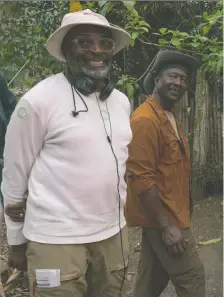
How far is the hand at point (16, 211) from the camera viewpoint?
248cm

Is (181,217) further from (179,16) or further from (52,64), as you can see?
(179,16)

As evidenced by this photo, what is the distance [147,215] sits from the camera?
10.3 feet

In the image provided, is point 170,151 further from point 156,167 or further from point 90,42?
point 90,42

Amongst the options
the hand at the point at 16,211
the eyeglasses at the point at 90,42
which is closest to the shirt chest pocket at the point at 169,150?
the eyeglasses at the point at 90,42

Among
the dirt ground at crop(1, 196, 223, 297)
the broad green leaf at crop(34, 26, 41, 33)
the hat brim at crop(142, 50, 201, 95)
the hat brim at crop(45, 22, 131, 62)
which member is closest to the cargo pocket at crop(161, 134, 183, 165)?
the hat brim at crop(142, 50, 201, 95)

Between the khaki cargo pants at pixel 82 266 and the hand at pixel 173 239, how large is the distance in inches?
16.4

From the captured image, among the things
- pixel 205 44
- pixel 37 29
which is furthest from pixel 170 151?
pixel 37 29

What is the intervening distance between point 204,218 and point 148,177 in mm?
2975

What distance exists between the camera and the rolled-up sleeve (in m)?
2.99

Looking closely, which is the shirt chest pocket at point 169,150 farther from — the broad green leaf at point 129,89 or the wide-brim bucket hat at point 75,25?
the broad green leaf at point 129,89

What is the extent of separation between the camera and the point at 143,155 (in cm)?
299

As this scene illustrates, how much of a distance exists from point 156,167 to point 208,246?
228 centimetres

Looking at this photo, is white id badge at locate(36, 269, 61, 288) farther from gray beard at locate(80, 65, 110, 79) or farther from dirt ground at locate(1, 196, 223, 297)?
dirt ground at locate(1, 196, 223, 297)

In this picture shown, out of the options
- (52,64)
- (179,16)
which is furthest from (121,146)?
(179,16)
